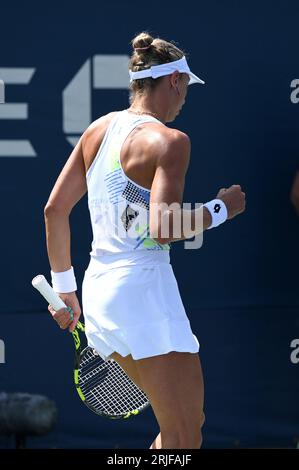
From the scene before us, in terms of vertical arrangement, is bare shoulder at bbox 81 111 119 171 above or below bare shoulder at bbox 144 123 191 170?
above

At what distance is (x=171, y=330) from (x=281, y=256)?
184 centimetres

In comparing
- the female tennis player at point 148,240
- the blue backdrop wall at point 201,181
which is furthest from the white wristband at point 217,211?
the blue backdrop wall at point 201,181

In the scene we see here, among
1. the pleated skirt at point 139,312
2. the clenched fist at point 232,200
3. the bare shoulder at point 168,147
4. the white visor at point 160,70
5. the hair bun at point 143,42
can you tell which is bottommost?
the pleated skirt at point 139,312

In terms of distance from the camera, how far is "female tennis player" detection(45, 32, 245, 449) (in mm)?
3098

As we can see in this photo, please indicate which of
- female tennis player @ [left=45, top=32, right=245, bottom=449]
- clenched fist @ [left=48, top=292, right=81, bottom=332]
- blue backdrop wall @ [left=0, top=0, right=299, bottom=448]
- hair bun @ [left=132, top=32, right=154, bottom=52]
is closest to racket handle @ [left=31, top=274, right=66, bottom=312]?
clenched fist @ [left=48, top=292, right=81, bottom=332]

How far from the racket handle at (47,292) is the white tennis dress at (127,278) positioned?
0.14 metres

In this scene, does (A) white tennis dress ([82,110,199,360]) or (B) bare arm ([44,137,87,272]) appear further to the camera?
Answer: (B) bare arm ([44,137,87,272])

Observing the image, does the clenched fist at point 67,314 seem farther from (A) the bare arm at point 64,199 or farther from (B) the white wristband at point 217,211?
(B) the white wristband at point 217,211

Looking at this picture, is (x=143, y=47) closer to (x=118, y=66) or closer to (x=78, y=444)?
(x=118, y=66)

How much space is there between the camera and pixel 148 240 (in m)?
3.18

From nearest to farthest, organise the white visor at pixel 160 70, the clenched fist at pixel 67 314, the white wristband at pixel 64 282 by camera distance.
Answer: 1. the white visor at pixel 160 70
2. the clenched fist at pixel 67 314
3. the white wristband at pixel 64 282

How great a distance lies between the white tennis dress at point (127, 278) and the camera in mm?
3125

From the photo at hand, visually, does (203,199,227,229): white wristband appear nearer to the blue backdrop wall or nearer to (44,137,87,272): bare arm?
(44,137,87,272): bare arm

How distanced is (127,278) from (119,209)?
0.68 ft
